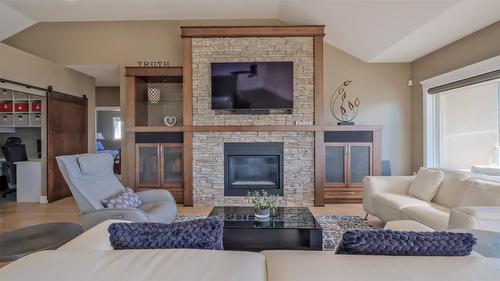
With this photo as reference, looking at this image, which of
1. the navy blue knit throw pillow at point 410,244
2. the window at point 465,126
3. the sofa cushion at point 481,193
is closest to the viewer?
the navy blue knit throw pillow at point 410,244

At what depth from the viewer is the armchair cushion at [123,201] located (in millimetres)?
2953

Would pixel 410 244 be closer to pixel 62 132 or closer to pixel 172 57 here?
pixel 172 57

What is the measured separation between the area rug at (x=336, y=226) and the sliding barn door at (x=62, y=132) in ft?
15.9

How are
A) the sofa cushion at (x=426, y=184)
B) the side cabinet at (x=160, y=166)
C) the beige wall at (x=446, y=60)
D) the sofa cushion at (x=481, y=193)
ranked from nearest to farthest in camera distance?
1. the sofa cushion at (x=481, y=193)
2. the sofa cushion at (x=426, y=184)
3. the beige wall at (x=446, y=60)
4. the side cabinet at (x=160, y=166)

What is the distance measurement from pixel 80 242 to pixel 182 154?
367 cm

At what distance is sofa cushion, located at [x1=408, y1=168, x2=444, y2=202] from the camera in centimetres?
337

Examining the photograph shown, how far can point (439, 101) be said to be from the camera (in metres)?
5.03

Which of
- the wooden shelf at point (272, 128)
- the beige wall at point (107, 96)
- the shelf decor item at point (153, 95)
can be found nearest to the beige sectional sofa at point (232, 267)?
the wooden shelf at point (272, 128)

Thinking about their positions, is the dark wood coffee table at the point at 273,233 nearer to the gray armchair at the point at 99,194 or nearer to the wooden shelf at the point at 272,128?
the gray armchair at the point at 99,194

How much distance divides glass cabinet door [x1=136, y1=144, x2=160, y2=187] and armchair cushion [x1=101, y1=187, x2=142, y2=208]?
5.71ft

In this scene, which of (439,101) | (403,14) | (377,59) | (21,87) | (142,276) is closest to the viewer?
(142,276)

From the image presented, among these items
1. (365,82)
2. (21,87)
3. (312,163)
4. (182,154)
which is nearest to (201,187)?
(182,154)

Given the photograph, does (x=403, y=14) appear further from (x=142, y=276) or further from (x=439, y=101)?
(x=142, y=276)

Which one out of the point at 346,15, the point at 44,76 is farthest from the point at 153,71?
the point at 346,15
